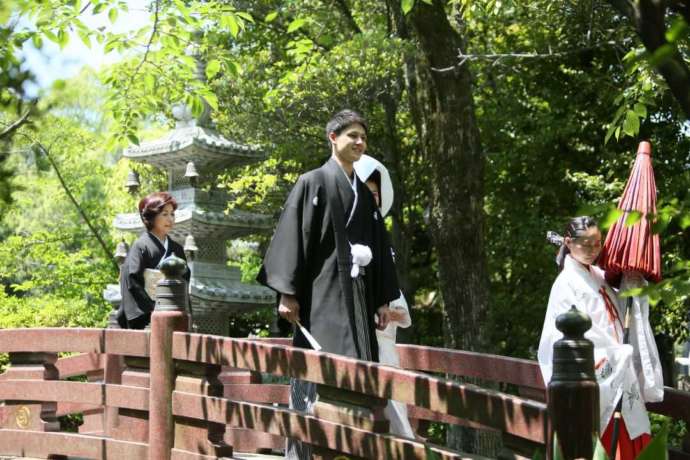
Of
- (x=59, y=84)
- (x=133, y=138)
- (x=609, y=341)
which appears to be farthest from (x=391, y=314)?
(x=133, y=138)

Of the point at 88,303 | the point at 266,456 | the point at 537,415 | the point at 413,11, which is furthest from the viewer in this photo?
the point at 88,303

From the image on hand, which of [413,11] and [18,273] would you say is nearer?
[413,11]

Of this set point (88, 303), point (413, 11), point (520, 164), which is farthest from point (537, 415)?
point (88, 303)

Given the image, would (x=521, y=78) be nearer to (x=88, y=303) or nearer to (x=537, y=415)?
(x=88, y=303)

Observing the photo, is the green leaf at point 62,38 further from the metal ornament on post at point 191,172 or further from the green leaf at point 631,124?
the metal ornament on post at point 191,172

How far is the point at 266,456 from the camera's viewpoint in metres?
8.00

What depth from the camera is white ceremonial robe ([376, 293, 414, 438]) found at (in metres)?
6.59

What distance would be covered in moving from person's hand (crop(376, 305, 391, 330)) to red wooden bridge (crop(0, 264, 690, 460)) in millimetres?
327

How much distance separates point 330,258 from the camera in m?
6.12

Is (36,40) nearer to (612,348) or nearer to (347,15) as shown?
→ (612,348)

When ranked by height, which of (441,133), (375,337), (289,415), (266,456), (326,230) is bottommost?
(266,456)

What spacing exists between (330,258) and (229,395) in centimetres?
315

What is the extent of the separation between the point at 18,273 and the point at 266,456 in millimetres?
18399

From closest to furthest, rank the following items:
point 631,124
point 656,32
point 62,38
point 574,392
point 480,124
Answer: point 656,32, point 574,392, point 631,124, point 62,38, point 480,124
